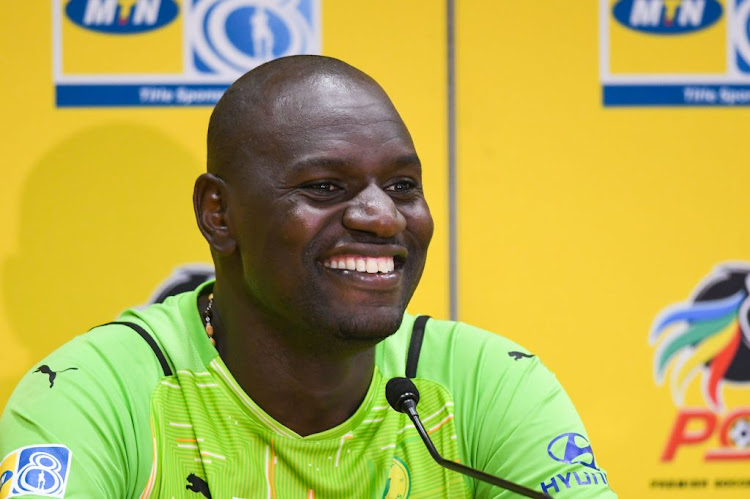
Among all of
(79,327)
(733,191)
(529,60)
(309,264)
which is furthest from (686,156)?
(79,327)

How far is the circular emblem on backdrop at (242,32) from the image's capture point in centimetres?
212

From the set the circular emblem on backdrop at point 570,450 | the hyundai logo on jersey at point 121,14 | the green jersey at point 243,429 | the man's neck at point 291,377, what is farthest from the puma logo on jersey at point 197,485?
the hyundai logo on jersey at point 121,14

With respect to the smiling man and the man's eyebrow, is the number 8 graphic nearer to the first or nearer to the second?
the smiling man

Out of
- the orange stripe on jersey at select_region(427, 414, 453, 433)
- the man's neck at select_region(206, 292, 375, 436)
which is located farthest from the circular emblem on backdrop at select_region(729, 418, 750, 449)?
the man's neck at select_region(206, 292, 375, 436)

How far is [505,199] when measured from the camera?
2158mm

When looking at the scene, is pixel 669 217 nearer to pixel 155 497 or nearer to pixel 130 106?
pixel 130 106

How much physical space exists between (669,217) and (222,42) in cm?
102

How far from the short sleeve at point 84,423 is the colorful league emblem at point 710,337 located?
1194 mm

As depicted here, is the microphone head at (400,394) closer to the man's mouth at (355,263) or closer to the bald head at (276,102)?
the man's mouth at (355,263)

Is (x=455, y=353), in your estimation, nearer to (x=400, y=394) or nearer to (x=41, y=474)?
(x=400, y=394)

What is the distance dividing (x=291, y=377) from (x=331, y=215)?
10.3 inches

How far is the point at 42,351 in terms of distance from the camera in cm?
210

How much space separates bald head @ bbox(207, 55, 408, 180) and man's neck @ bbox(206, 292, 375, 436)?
248 millimetres

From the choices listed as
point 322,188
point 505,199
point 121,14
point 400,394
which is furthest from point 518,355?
point 121,14
